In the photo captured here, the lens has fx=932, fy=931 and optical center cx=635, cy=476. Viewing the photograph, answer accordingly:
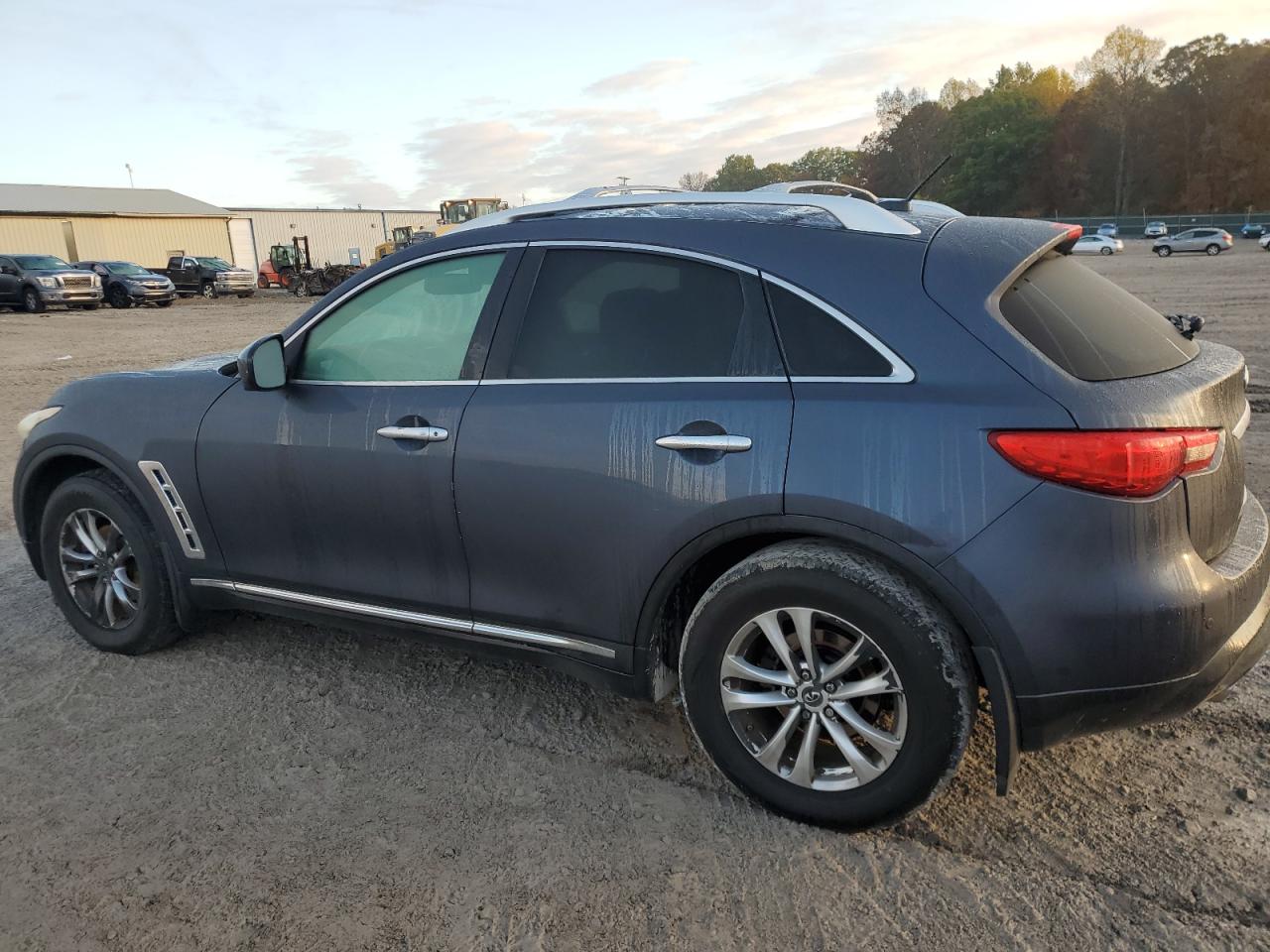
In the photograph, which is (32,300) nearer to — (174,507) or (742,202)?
(174,507)

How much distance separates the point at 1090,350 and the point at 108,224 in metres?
63.5

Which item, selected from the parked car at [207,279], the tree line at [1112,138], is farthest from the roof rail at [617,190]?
the tree line at [1112,138]

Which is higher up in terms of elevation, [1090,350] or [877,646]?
[1090,350]

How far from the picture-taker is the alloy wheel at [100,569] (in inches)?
154

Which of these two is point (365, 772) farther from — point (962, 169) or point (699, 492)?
point (962, 169)

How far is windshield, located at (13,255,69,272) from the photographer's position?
91.6ft

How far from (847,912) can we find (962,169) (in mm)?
99418

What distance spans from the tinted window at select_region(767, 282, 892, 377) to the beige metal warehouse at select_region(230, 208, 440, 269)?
63005 mm

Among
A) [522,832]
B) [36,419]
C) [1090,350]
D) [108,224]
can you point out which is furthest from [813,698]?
[108,224]

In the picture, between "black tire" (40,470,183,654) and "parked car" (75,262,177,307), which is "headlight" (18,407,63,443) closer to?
"black tire" (40,470,183,654)

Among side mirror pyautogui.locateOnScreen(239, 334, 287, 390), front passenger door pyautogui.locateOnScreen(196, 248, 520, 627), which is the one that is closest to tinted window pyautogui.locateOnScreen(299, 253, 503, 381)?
front passenger door pyautogui.locateOnScreen(196, 248, 520, 627)

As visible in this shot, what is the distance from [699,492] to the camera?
102 inches

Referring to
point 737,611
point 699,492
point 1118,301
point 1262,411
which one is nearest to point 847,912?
point 737,611

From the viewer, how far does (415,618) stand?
322 cm
